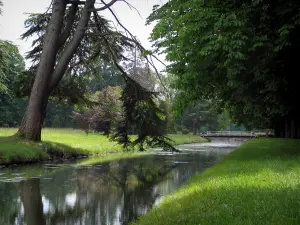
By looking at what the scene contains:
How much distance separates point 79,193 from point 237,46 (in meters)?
6.60

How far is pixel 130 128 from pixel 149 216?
48.7 ft

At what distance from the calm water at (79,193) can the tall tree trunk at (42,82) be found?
137 inches

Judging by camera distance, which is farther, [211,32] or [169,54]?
[169,54]

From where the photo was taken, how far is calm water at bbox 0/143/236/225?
8.63 m

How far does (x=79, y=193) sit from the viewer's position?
11422mm

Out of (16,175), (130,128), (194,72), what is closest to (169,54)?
(194,72)

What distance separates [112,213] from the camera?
905 cm

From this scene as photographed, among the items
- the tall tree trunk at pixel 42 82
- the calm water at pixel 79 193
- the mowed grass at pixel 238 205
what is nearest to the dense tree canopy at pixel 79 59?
the tall tree trunk at pixel 42 82

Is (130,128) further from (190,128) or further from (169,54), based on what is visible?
(190,128)

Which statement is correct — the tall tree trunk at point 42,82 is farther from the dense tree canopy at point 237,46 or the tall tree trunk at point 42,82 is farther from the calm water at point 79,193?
the dense tree canopy at point 237,46

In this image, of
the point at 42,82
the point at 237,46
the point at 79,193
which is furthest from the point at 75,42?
the point at 237,46

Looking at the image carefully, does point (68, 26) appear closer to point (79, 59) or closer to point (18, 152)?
point (79, 59)

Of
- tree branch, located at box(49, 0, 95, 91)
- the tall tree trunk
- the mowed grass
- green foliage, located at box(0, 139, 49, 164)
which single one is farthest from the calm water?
tree branch, located at box(49, 0, 95, 91)

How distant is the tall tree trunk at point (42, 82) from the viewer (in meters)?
20.3
